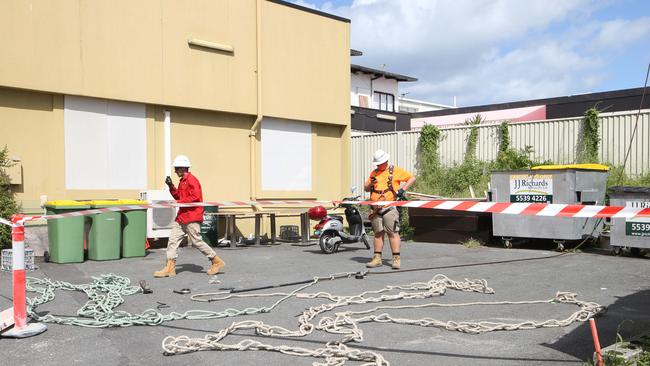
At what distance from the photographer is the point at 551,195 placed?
12.1 meters

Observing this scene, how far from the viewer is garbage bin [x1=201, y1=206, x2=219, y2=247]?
13.5 meters

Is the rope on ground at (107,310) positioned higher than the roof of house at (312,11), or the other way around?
the roof of house at (312,11)

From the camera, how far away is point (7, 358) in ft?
15.5

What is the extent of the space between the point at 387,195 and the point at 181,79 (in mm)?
6770

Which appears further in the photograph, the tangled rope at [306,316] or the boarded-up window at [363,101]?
the boarded-up window at [363,101]

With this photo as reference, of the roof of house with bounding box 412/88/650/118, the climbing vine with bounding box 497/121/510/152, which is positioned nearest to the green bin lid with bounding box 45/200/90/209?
the climbing vine with bounding box 497/121/510/152

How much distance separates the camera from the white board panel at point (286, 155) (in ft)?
51.1

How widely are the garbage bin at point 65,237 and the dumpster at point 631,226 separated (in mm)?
10179

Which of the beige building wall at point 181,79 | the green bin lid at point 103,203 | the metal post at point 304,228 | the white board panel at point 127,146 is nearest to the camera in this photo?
the green bin lid at point 103,203

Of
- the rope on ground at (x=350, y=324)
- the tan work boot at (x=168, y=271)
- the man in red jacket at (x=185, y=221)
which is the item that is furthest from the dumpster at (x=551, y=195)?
the tan work boot at (x=168, y=271)

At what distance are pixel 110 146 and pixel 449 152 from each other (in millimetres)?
11092

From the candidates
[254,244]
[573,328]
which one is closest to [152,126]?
[254,244]

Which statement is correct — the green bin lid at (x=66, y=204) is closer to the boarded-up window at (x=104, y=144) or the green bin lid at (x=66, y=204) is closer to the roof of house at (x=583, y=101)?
the boarded-up window at (x=104, y=144)

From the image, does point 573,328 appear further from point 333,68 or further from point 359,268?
point 333,68
